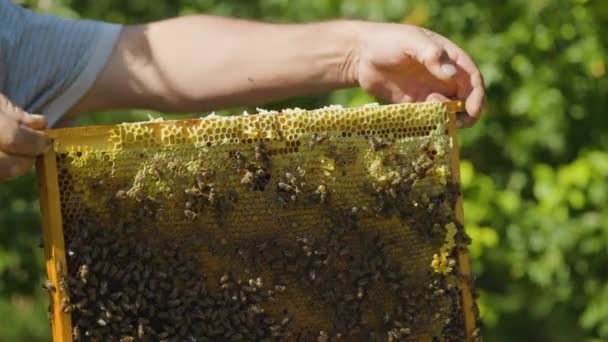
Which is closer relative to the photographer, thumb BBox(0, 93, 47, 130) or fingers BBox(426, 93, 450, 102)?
thumb BBox(0, 93, 47, 130)

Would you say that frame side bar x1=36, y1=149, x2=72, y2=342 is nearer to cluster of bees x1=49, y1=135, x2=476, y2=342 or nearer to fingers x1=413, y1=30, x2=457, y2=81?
cluster of bees x1=49, y1=135, x2=476, y2=342

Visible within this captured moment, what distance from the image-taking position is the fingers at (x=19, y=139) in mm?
2477

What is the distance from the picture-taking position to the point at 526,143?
6438 mm

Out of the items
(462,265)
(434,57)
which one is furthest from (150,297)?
(434,57)

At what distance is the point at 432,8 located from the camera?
20.4 ft

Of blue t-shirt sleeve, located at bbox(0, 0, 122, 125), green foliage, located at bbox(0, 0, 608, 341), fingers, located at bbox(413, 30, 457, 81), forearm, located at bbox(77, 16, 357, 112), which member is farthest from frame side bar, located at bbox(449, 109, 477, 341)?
green foliage, located at bbox(0, 0, 608, 341)

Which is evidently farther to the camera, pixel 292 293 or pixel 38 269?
pixel 38 269

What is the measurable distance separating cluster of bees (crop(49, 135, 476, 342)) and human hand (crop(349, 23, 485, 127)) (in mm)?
240

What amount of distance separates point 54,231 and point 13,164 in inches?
8.7

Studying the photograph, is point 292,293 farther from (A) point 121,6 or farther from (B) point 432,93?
(A) point 121,6

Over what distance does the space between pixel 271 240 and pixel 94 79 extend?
2.88ft

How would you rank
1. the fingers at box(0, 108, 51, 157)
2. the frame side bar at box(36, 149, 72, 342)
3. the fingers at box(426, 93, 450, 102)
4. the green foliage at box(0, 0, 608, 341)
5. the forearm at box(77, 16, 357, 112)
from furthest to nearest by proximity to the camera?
1. the green foliage at box(0, 0, 608, 341)
2. the forearm at box(77, 16, 357, 112)
3. the fingers at box(426, 93, 450, 102)
4. the frame side bar at box(36, 149, 72, 342)
5. the fingers at box(0, 108, 51, 157)

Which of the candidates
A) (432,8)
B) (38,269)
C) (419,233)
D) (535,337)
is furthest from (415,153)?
(535,337)

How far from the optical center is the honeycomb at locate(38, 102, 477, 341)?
2744mm
